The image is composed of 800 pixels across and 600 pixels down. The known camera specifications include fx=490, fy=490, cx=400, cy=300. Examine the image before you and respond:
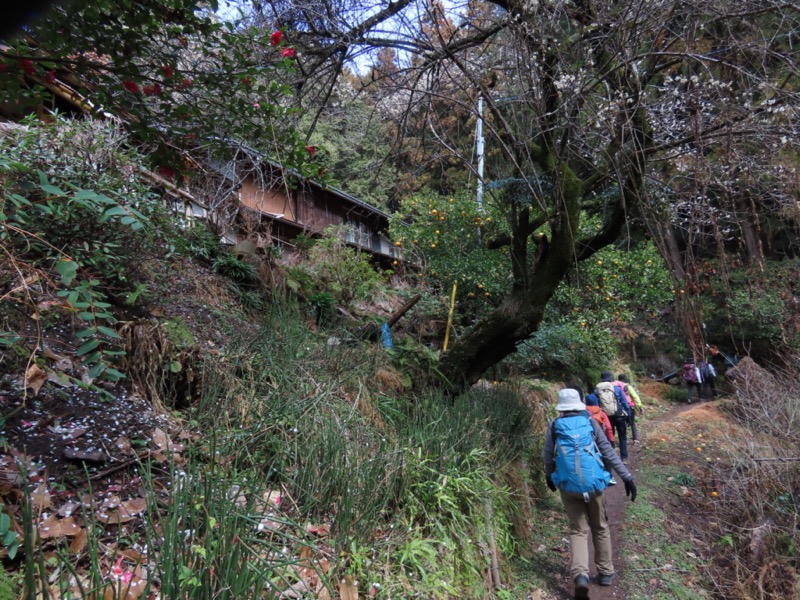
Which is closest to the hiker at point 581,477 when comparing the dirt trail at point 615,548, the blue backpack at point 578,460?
the blue backpack at point 578,460

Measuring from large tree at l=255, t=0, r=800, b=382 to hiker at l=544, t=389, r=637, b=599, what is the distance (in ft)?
5.05

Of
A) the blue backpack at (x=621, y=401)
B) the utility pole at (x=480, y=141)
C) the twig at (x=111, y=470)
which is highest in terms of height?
the utility pole at (x=480, y=141)

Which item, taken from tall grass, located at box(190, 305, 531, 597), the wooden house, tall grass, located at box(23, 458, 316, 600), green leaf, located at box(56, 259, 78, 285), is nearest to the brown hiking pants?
tall grass, located at box(190, 305, 531, 597)

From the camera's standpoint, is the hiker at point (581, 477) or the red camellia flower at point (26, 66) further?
the hiker at point (581, 477)

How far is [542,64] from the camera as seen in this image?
4434mm

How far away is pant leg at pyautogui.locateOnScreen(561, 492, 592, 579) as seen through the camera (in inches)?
166

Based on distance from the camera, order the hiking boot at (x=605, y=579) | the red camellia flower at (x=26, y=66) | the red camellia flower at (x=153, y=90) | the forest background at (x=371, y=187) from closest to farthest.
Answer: the red camellia flower at (x=26, y=66)
the forest background at (x=371, y=187)
the red camellia flower at (x=153, y=90)
the hiking boot at (x=605, y=579)

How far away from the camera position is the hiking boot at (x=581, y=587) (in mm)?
4098

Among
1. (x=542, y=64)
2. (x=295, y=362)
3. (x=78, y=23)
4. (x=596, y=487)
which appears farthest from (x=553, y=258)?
(x=78, y=23)

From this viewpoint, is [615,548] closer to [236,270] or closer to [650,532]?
[650,532]

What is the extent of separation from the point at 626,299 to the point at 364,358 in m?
6.26

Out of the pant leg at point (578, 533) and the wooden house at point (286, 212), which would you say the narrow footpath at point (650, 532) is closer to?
the pant leg at point (578, 533)

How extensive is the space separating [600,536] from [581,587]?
0.52 meters

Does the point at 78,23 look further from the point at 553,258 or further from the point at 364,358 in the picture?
the point at 553,258
